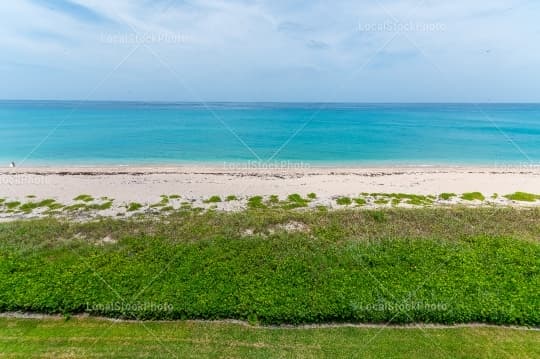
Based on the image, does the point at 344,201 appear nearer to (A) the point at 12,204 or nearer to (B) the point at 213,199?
(B) the point at 213,199

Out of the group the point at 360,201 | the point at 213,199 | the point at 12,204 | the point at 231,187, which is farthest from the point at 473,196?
the point at 12,204

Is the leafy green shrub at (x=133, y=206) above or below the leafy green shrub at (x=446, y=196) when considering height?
below

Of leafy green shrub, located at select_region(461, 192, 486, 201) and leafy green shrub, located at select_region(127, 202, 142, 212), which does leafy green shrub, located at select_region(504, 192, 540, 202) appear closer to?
leafy green shrub, located at select_region(461, 192, 486, 201)

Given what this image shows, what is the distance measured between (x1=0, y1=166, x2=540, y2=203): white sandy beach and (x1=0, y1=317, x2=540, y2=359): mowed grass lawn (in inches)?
450

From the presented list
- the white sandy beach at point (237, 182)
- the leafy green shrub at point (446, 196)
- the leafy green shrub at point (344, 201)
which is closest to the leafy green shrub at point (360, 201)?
the leafy green shrub at point (344, 201)

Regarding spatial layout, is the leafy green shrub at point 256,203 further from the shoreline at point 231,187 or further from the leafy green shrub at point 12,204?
the leafy green shrub at point 12,204

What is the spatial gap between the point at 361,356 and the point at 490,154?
40730 mm

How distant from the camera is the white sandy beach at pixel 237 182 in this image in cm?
2064

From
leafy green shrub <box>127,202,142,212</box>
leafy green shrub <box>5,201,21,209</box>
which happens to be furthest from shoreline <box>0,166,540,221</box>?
leafy green shrub <box>127,202,142,212</box>

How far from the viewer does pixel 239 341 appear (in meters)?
7.71

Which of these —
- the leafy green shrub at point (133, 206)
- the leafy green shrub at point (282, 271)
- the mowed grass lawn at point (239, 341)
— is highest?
the leafy green shrub at point (133, 206)

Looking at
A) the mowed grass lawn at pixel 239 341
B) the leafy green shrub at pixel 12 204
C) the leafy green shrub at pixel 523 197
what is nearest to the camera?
the mowed grass lawn at pixel 239 341

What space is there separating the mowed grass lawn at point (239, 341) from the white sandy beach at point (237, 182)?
37.5 ft

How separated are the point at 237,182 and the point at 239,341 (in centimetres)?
1636
